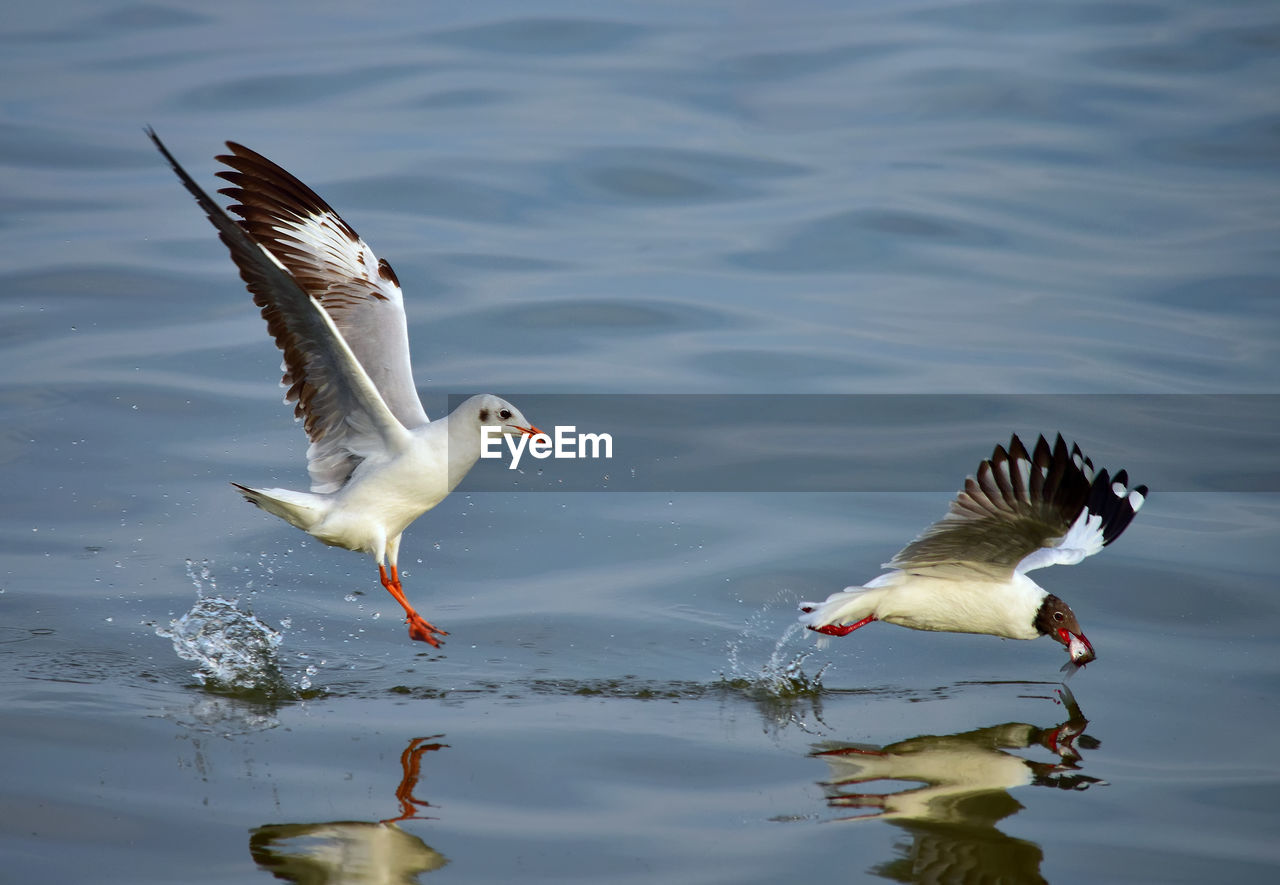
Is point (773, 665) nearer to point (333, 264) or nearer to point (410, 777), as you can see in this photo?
point (410, 777)

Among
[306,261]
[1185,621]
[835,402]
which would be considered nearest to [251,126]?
[835,402]

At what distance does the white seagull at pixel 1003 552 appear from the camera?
669 centimetres

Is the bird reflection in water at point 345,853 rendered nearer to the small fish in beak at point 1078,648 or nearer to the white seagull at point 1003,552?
the white seagull at point 1003,552

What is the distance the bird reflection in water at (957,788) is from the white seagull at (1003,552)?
1.86ft

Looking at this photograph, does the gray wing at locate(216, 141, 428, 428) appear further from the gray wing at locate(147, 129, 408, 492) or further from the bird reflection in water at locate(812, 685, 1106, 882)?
the bird reflection in water at locate(812, 685, 1106, 882)

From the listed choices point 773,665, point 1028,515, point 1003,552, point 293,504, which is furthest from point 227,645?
point 1028,515

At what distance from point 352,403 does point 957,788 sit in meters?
3.32

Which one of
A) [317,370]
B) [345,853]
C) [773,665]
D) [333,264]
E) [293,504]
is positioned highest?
[333,264]

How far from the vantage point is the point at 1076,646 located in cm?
768

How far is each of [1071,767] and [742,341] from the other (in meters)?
7.36

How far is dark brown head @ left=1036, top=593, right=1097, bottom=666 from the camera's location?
25.0ft

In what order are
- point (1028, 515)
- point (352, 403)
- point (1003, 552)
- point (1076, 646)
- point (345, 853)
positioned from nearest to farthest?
point (345, 853) → point (1028, 515) → point (1003, 552) → point (352, 403) → point (1076, 646)

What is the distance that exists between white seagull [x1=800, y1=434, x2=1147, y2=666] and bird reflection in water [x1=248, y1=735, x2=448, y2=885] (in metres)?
2.73

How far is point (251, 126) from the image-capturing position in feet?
64.6
